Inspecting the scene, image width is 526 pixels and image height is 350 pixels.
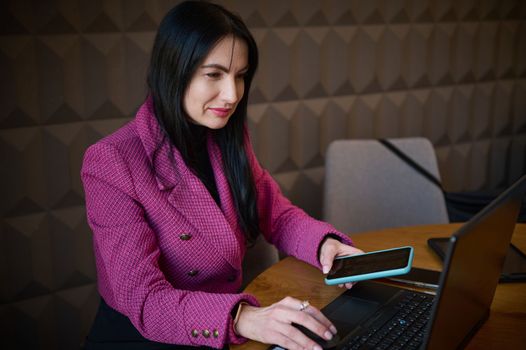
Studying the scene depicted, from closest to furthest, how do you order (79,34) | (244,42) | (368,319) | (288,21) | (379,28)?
(368,319)
(244,42)
(79,34)
(288,21)
(379,28)

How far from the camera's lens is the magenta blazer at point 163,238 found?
142 centimetres

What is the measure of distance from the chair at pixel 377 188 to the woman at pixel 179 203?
82 cm

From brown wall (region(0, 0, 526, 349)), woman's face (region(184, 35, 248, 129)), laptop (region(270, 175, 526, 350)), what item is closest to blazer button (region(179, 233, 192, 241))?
woman's face (region(184, 35, 248, 129))

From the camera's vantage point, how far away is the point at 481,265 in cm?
115

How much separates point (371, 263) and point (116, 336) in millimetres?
755

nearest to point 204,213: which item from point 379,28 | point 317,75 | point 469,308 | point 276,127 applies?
point 469,308

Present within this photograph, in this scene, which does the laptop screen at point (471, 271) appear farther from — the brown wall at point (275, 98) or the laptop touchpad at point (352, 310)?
the brown wall at point (275, 98)

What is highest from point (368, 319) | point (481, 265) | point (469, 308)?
point (481, 265)

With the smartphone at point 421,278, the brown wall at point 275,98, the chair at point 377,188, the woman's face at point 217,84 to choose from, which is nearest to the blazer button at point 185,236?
the woman's face at point 217,84

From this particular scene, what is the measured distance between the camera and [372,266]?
154 cm

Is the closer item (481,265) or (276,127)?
(481,265)

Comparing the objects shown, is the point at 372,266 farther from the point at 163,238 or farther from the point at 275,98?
the point at 275,98

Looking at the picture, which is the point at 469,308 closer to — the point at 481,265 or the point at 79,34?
the point at 481,265

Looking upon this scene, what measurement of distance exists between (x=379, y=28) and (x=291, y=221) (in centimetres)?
170
